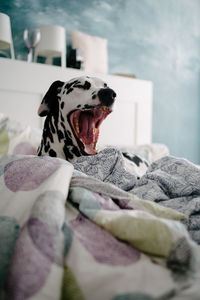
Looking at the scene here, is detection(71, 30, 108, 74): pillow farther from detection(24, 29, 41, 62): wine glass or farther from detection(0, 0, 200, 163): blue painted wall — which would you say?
detection(24, 29, 41, 62): wine glass

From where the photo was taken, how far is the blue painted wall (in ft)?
8.40

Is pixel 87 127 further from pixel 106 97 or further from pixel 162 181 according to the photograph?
pixel 162 181

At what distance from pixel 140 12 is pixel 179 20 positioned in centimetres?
63

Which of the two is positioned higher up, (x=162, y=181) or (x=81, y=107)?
(x=81, y=107)

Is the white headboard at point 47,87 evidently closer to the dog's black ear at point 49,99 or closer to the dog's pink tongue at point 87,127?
the dog's black ear at point 49,99

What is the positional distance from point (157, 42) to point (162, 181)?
2861 millimetres

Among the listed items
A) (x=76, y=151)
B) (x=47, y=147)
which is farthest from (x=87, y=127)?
(x=47, y=147)

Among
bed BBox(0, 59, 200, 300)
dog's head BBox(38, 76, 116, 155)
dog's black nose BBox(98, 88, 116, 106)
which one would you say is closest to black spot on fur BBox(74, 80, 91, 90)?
dog's head BBox(38, 76, 116, 155)

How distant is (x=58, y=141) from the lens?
1227 mm

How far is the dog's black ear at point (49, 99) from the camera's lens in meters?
1.26

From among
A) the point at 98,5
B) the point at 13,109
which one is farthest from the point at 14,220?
the point at 98,5

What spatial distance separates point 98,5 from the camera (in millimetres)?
2760

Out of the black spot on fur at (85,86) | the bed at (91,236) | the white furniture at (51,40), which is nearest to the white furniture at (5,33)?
the white furniture at (51,40)

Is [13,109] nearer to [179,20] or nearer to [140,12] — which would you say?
[140,12]
